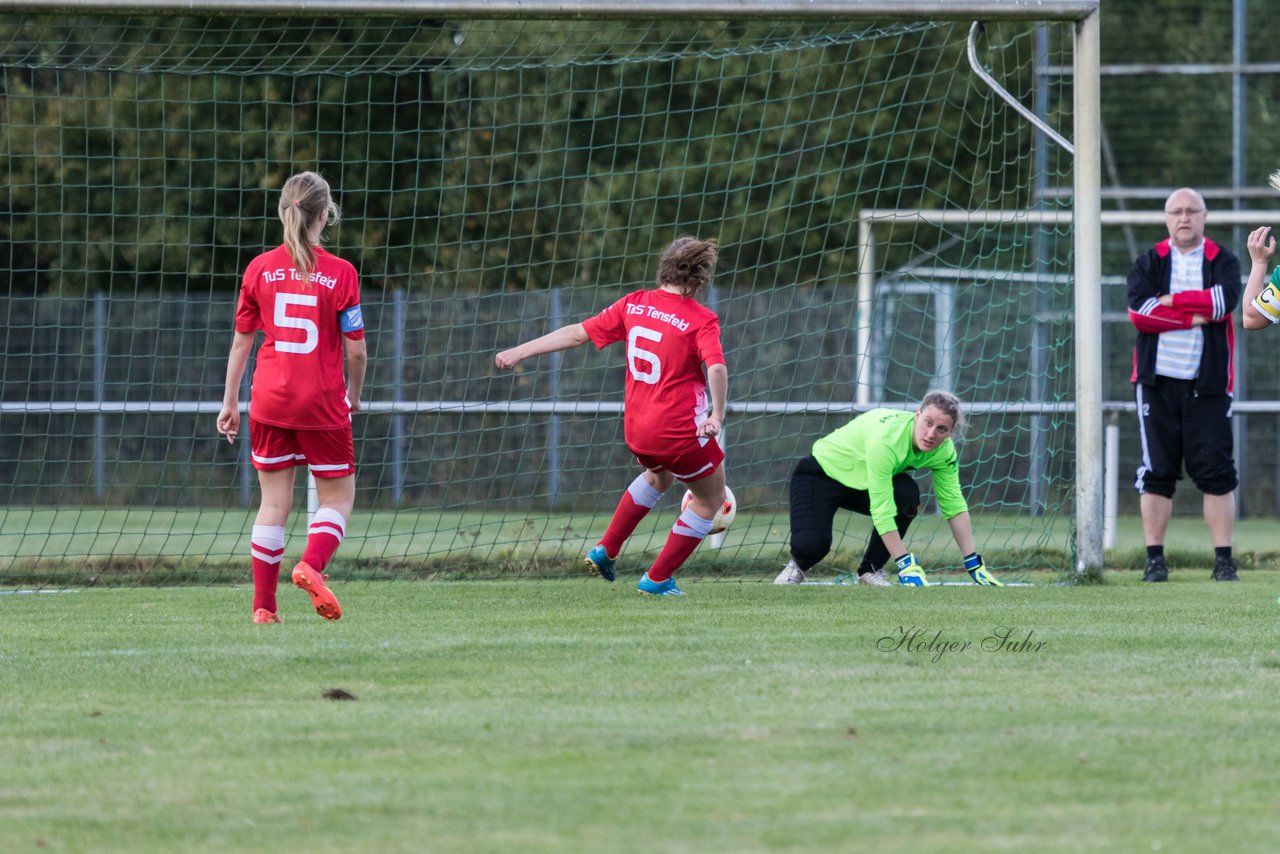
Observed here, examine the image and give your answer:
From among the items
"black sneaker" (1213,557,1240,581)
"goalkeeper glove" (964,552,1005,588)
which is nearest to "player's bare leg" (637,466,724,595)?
"goalkeeper glove" (964,552,1005,588)

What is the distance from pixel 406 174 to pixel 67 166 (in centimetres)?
343

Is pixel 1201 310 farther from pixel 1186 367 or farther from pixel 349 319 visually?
pixel 349 319

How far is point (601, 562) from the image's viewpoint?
25.1 ft

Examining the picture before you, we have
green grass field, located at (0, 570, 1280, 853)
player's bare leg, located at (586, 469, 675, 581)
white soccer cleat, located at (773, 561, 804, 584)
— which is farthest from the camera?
white soccer cleat, located at (773, 561, 804, 584)

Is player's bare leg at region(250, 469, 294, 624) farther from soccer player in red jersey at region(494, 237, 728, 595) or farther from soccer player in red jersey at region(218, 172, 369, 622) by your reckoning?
soccer player in red jersey at region(494, 237, 728, 595)

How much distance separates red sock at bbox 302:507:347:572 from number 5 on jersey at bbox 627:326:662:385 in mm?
1480

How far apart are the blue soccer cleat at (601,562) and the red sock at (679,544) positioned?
38 cm

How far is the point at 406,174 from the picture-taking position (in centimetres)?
1702

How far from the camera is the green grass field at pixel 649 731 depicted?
10.2 ft

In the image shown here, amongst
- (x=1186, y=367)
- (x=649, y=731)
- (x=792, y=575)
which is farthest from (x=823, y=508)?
(x=649, y=731)

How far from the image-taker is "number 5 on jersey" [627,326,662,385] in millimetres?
7070

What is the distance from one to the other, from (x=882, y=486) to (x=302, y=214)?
10.0 ft

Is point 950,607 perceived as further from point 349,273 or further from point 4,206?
point 4,206

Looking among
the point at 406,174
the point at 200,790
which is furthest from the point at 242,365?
the point at 406,174
